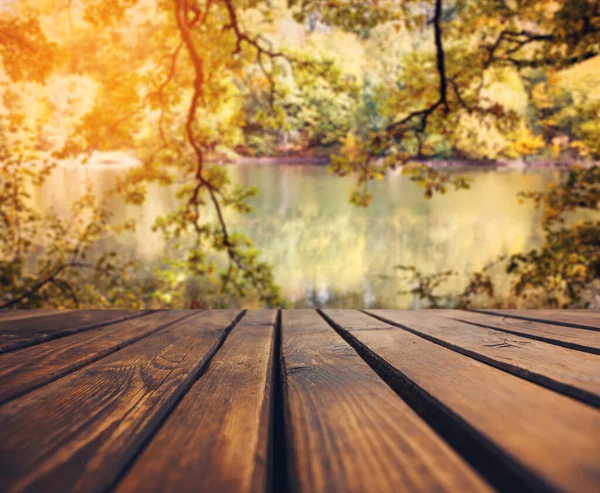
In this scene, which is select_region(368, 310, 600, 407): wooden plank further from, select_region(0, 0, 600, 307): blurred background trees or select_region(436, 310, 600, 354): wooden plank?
select_region(0, 0, 600, 307): blurred background trees

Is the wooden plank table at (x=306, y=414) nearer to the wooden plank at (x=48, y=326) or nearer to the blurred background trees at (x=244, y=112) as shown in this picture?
the wooden plank at (x=48, y=326)

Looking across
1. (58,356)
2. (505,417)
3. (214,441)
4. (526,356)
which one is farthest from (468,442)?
(58,356)

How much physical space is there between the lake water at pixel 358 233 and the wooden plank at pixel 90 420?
8005 millimetres

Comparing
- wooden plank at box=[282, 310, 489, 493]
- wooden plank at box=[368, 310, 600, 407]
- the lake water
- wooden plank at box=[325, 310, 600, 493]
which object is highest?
the lake water

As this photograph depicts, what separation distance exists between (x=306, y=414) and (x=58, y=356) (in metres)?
0.86

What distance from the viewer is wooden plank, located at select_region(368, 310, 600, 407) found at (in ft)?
2.55

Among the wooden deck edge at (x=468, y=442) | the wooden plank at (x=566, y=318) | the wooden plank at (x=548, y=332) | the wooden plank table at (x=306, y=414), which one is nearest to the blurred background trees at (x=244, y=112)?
the wooden plank at (x=566, y=318)

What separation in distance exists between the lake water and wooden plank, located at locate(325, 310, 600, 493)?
8.41 m

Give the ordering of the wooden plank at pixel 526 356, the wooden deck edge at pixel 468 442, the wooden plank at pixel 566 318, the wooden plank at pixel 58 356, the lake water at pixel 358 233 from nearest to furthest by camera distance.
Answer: the wooden deck edge at pixel 468 442 → the wooden plank at pixel 526 356 → the wooden plank at pixel 58 356 → the wooden plank at pixel 566 318 → the lake water at pixel 358 233

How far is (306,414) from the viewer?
2.35ft

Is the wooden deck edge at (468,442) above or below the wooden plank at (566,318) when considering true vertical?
below

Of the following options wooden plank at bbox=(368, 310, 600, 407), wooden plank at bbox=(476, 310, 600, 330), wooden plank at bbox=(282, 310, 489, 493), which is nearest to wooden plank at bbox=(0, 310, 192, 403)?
wooden plank at bbox=(282, 310, 489, 493)

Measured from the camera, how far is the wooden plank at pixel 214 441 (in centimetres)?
52

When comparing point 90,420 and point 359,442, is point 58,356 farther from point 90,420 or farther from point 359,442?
point 359,442
